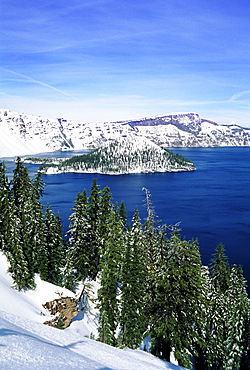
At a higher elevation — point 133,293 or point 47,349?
point 47,349

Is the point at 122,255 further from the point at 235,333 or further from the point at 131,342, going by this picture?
the point at 235,333

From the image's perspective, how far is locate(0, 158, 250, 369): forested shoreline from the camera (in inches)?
810

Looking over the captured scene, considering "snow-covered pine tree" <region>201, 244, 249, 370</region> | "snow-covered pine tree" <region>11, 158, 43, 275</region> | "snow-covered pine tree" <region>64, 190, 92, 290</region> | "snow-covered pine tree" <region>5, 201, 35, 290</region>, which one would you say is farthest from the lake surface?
"snow-covered pine tree" <region>5, 201, 35, 290</region>

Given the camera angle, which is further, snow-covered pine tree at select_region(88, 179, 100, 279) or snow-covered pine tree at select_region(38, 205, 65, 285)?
snow-covered pine tree at select_region(88, 179, 100, 279)

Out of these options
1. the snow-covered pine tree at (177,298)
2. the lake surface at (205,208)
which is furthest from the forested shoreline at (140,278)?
the lake surface at (205,208)

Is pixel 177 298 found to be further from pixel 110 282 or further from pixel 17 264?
pixel 17 264

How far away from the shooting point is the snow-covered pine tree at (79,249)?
40.2 meters

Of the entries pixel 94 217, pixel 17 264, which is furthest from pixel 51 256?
pixel 94 217

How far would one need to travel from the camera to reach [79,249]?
40.8 meters

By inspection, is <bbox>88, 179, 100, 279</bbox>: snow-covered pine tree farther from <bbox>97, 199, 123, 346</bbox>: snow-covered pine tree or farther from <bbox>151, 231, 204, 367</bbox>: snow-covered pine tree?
<bbox>151, 231, 204, 367</bbox>: snow-covered pine tree

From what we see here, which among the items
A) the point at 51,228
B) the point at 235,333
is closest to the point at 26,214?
the point at 51,228

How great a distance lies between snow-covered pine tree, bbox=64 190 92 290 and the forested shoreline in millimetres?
136

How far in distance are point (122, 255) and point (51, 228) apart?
688 inches

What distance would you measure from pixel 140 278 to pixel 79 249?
51.1 ft
